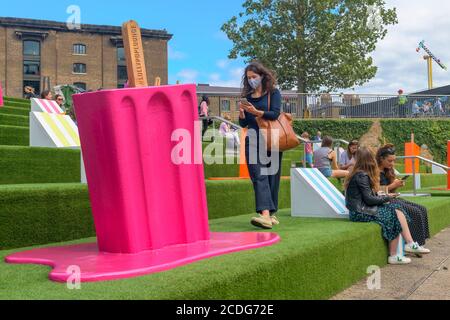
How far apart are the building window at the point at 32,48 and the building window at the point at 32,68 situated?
860 millimetres

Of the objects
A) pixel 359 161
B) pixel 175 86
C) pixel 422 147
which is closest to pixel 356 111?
pixel 422 147

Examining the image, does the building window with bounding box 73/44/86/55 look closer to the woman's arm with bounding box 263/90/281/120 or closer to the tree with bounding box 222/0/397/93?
the tree with bounding box 222/0/397/93

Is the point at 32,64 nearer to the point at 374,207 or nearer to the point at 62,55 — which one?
the point at 62,55

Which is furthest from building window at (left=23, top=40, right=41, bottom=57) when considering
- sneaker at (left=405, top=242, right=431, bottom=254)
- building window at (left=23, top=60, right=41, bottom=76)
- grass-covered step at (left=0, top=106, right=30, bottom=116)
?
sneaker at (left=405, top=242, right=431, bottom=254)

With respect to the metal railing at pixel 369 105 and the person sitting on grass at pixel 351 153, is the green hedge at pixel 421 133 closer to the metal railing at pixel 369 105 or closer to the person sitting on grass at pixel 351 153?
the metal railing at pixel 369 105

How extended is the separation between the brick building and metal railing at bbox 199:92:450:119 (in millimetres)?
25613

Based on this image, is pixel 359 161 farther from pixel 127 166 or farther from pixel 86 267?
pixel 86 267

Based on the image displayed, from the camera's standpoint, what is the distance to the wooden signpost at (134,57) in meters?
3.90

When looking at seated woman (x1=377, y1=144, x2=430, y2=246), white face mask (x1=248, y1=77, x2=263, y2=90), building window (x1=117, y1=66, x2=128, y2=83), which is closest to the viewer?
white face mask (x1=248, y1=77, x2=263, y2=90)

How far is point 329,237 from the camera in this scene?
13.6ft

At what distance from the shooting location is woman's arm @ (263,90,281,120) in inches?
201

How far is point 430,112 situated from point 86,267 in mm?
33221

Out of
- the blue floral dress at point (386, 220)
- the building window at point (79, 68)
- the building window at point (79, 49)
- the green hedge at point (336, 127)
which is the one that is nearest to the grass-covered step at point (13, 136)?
the blue floral dress at point (386, 220)

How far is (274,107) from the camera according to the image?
515cm
